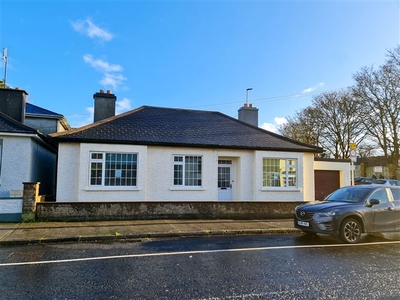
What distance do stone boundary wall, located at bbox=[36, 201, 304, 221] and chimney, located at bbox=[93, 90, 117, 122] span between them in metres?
6.92

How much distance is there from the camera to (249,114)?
2025 cm

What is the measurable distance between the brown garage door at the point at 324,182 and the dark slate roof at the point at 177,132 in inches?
104

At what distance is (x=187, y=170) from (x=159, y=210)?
2860 millimetres

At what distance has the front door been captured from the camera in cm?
1553

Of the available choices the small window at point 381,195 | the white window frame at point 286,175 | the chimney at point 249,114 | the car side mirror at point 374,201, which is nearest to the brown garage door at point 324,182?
the white window frame at point 286,175

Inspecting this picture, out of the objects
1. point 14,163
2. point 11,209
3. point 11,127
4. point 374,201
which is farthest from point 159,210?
point 374,201

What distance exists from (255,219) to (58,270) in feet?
29.1

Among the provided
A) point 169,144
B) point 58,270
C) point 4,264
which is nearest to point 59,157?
point 169,144

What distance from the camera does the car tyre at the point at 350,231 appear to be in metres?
8.61

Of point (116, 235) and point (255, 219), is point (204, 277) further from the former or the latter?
point (255, 219)

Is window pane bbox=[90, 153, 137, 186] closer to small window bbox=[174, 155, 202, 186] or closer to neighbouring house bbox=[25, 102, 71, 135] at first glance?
small window bbox=[174, 155, 202, 186]

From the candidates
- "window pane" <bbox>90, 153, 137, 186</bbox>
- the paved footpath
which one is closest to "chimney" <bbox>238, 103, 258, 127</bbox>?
"window pane" <bbox>90, 153, 137, 186</bbox>

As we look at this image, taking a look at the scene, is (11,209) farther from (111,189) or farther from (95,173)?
(111,189)

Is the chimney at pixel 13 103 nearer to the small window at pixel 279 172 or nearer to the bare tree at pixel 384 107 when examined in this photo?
the small window at pixel 279 172
